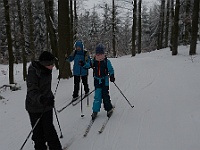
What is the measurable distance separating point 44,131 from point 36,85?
985 millimetres

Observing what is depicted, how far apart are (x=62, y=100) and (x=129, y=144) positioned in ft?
13.2

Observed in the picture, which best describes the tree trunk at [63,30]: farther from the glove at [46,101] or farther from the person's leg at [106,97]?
the glove at [46,101]

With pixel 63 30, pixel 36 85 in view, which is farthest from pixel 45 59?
pixel 63 30

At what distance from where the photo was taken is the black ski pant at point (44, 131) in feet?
14.4

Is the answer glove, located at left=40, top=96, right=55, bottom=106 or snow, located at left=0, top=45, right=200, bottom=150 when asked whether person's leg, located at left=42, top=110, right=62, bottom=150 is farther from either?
snow, located at left=0, top=45, right=200, bottom=150

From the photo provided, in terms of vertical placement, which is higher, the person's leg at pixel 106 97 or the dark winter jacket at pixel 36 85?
the dark winter jacket at pixel 36 85

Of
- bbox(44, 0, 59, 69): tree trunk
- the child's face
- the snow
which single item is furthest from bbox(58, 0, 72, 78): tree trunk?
the child's face

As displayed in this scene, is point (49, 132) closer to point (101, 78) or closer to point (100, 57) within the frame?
point (101, 78)

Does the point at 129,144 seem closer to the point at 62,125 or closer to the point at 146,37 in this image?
the point at 62,125

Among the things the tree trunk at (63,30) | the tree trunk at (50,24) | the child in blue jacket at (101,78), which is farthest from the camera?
the tree trunk at (50,24)

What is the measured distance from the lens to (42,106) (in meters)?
4.24

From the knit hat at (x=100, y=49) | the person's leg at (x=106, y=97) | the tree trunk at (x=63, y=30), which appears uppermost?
the tree trunk at (x=63, y=30)

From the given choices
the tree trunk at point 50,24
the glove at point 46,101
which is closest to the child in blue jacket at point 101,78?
the glove at point 46,101

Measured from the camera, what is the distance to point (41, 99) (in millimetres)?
4027
